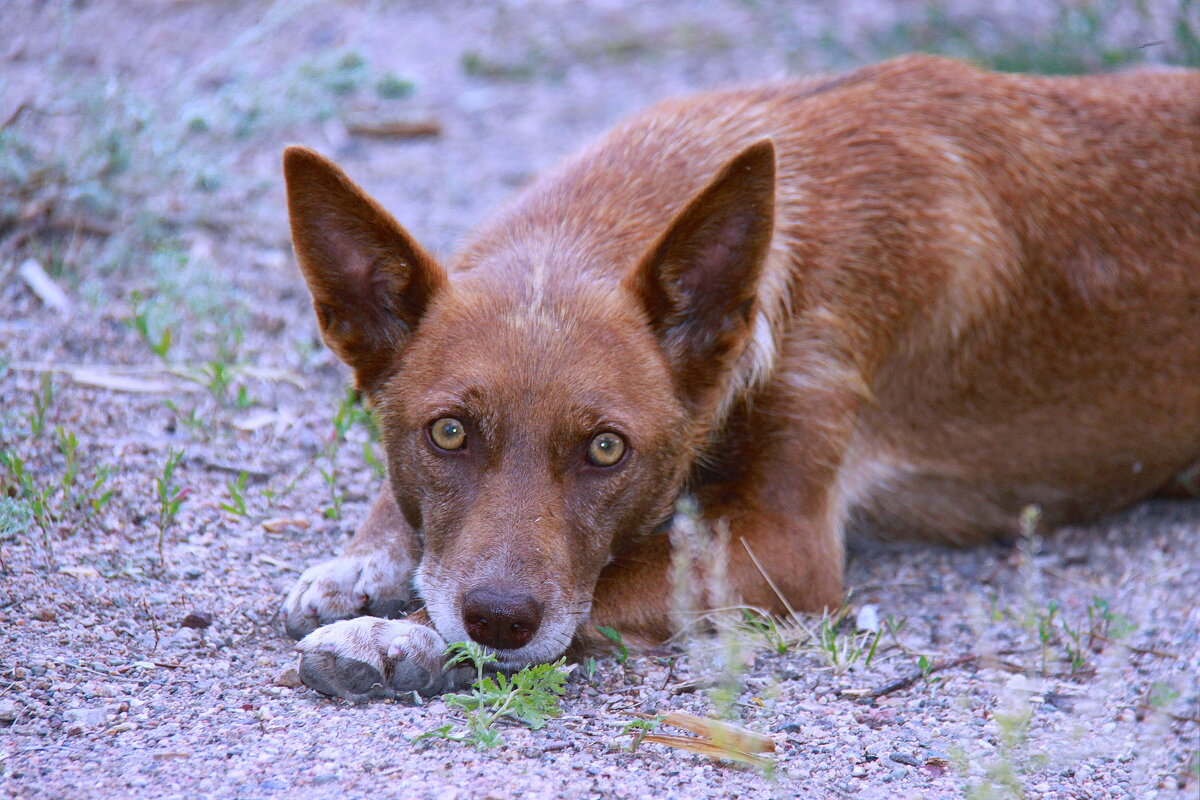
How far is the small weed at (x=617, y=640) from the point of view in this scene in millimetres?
3135

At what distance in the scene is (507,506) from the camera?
9.57 feet

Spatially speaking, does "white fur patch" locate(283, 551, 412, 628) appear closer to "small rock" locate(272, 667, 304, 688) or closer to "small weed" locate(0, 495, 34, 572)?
"small rock" locate(272, 667, 304, 688)

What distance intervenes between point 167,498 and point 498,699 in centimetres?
135

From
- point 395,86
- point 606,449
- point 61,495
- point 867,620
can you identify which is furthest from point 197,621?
point 395,86

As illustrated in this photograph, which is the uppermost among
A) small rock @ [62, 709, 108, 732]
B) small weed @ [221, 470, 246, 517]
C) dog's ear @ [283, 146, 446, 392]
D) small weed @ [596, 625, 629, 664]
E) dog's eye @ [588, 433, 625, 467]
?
dog's ear @ [283, 146, 446, 392]

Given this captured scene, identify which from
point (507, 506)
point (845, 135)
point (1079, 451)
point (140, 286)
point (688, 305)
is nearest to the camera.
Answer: point (507, 506)

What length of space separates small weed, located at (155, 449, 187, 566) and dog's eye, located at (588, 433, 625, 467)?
3.94 ft

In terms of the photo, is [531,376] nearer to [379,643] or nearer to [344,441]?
[379,643]

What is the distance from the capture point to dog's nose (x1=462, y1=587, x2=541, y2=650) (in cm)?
282

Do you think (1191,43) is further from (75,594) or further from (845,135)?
(75,594)

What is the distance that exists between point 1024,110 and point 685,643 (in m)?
2.19

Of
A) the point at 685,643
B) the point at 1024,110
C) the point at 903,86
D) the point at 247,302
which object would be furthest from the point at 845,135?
the point at 247,302

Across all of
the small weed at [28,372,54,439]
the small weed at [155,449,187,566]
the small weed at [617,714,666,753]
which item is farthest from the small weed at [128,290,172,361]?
the small weed at [617,714,666,753]

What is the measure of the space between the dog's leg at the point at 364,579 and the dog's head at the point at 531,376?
0.82 ft
